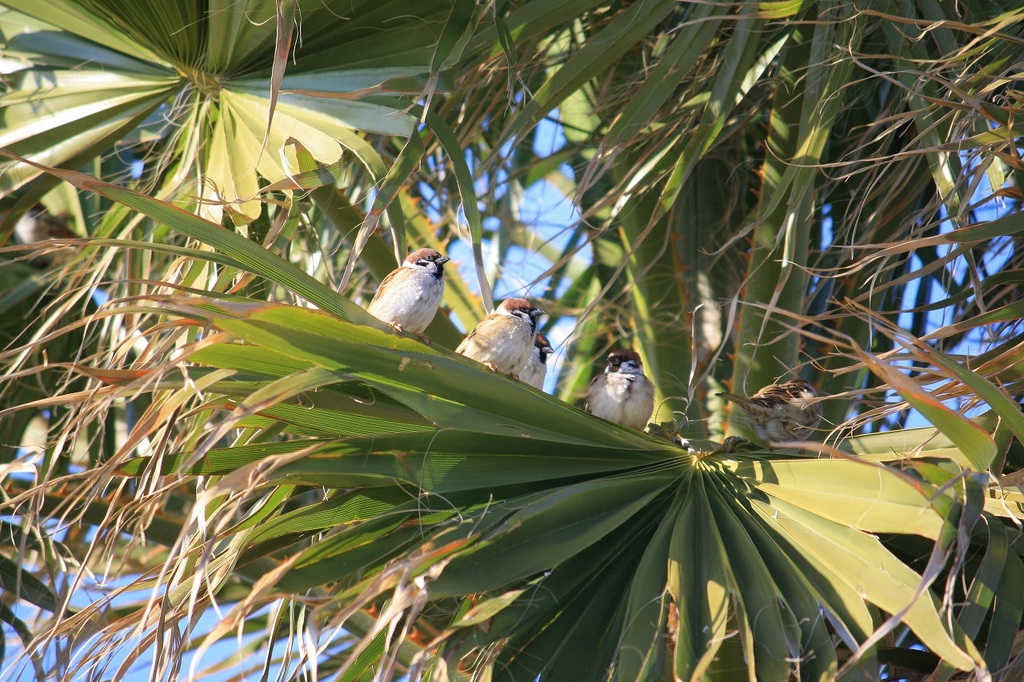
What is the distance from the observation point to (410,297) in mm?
3760

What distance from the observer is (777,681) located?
2041 millimetres

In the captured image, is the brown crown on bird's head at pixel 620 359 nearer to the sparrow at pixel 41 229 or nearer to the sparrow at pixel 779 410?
the sparrow at pixel 779 410

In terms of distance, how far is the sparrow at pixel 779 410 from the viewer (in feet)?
12.3

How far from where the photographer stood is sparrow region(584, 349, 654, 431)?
4102 millimetres

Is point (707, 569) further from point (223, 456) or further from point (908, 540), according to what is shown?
point (223, 456)

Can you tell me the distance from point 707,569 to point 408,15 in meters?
2.07

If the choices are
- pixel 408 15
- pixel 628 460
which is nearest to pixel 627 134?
pixel 408 15

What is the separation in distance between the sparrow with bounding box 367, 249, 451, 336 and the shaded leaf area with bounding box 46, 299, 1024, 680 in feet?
4.45

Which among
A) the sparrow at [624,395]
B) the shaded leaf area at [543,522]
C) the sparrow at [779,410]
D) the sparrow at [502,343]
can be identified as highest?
the sparrow at [502,343]

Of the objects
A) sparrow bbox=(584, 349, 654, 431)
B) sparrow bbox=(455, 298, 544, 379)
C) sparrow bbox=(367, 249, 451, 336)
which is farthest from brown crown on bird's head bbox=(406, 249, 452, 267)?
sparrow bbox=(584, 349, 654, 431)

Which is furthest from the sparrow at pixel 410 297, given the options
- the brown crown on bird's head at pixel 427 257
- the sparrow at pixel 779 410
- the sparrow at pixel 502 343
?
the sparrow at pixel 779 410

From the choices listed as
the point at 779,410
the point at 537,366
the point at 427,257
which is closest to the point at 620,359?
the point at 537,366

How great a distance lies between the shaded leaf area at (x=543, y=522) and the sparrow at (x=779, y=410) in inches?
50.4

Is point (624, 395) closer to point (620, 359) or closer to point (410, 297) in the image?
point (620, 359)
